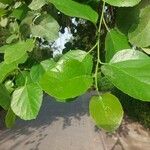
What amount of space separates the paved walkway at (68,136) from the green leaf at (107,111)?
620cm

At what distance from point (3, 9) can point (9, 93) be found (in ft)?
0.61

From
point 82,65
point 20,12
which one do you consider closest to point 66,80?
point 82,65

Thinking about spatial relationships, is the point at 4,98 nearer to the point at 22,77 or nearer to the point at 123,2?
the point at 22,77

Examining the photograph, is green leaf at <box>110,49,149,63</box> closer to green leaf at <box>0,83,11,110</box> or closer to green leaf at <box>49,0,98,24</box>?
green leaf at <box>49,0,98,24</box>

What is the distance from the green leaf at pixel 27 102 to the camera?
1.65ft

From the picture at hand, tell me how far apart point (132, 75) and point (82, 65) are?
0.21 feet

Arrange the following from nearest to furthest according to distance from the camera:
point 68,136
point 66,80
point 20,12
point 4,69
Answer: point 66,80 → point 4,69 → point 20,12 → point 68,136

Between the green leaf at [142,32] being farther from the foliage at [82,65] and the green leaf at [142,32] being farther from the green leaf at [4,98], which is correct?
the green leaf at [4,98]

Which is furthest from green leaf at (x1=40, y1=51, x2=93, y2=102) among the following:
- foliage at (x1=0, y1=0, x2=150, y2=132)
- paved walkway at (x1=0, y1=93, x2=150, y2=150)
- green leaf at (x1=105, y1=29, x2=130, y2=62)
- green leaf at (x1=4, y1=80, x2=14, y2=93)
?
paved walkway at (x1=0, y1=93, x2=150, y2=150)

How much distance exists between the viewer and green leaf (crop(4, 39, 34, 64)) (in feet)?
1.76

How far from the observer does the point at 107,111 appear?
1.63ft

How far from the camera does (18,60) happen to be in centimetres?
56

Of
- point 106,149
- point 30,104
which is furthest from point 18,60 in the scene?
point 106,149

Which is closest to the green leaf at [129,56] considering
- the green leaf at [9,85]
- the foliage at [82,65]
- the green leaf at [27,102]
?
the foliage at [82,65]
